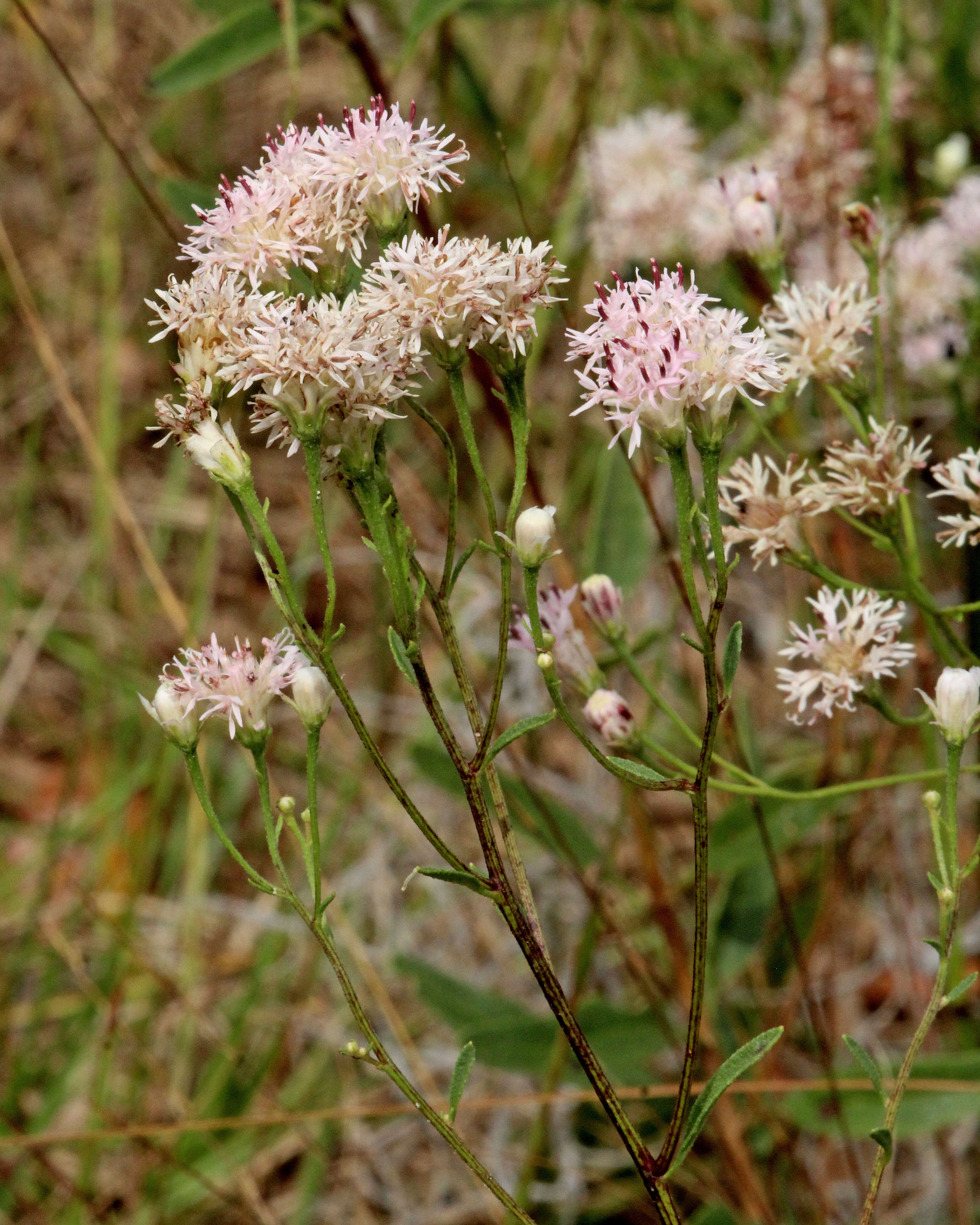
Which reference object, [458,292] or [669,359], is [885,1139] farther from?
[458,292]

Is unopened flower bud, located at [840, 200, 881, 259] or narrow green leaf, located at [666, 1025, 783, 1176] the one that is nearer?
narrow green leaf, located at [666, 1025, 783, 1176]

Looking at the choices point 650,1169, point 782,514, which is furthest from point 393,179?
→ point 650,1169

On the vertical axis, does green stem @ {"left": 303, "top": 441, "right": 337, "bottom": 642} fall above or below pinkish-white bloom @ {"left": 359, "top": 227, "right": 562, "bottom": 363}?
below

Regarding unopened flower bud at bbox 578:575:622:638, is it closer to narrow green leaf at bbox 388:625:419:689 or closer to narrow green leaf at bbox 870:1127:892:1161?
narrow green leaf at bbox 388:625:419:689

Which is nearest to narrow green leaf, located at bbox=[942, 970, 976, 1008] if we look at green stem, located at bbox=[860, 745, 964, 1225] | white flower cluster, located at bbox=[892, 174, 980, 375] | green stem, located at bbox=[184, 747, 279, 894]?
green stem, located at bbox=[860, 745, 964, 1225]

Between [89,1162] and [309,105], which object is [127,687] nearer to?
[89,1162]

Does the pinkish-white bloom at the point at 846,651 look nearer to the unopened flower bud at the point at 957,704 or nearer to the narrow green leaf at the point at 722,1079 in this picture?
the unopened flower bud at the point at 957,704

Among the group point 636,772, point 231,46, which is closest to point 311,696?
point 636,772
